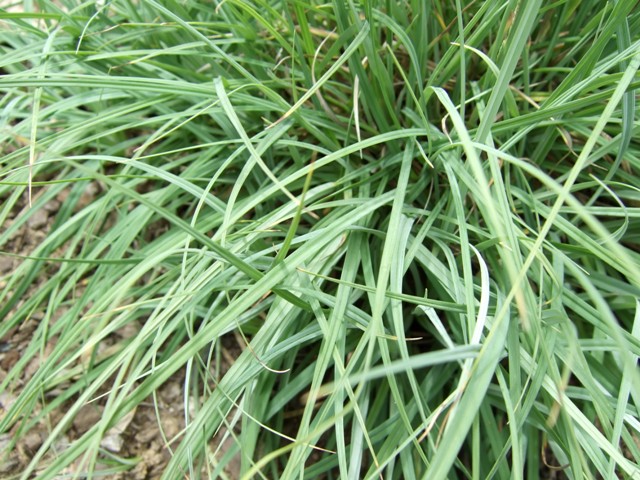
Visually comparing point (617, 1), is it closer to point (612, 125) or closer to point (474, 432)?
point (612, 125)

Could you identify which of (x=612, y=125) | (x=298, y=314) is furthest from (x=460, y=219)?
(x=612, y=125)

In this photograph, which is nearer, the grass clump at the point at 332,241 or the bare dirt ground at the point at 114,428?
the grass clump at the point at 332,241

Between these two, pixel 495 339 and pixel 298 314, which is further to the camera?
pixel 298 314

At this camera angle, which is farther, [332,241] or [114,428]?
[114,428]

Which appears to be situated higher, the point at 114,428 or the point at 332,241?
the point at 332,241

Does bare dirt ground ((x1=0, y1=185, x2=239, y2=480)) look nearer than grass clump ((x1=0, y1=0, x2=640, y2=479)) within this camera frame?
No

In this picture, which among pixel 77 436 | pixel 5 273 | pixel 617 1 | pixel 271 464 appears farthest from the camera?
pixel 5 273

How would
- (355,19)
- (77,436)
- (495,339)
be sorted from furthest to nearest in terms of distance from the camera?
(77,436) → (355,19) → (495,339)

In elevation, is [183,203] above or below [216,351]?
above
